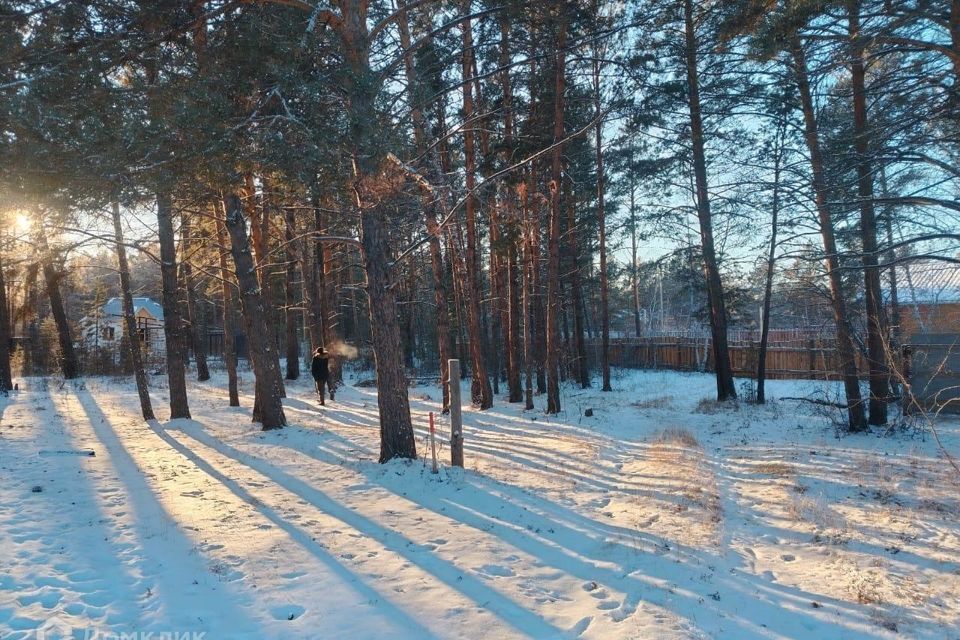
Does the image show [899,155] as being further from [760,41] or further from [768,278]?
[768,278]

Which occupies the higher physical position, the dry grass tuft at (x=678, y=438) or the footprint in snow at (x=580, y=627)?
the footprint in snow at (x=580, y=627)

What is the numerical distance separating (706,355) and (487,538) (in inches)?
951

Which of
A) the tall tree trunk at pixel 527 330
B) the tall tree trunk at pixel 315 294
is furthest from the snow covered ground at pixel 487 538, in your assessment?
the tall tree trunk at pixel 315 294

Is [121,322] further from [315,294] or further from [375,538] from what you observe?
[375,538]

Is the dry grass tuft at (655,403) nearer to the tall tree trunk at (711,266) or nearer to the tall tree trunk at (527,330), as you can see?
the tall tree trunk at (711,266)

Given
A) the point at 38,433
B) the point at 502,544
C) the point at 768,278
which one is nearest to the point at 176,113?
the point at 502,544

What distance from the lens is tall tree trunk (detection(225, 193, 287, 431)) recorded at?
11.3 m

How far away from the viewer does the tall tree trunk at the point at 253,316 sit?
37.2 feet

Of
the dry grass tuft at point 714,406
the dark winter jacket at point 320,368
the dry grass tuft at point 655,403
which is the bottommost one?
the dry grass tuft at point 655,403

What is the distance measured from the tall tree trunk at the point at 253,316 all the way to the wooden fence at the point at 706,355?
17.2 meters

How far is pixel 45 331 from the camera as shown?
88.0 feet

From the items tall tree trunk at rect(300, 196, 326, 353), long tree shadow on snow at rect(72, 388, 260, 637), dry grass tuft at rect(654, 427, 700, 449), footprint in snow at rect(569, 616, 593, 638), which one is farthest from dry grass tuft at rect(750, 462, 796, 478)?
tall tree trunk at rect(300, 196, 326, 353)

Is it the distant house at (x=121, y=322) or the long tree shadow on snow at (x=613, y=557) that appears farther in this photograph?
the distant house at (x=121, y=322)

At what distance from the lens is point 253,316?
11500 mm
